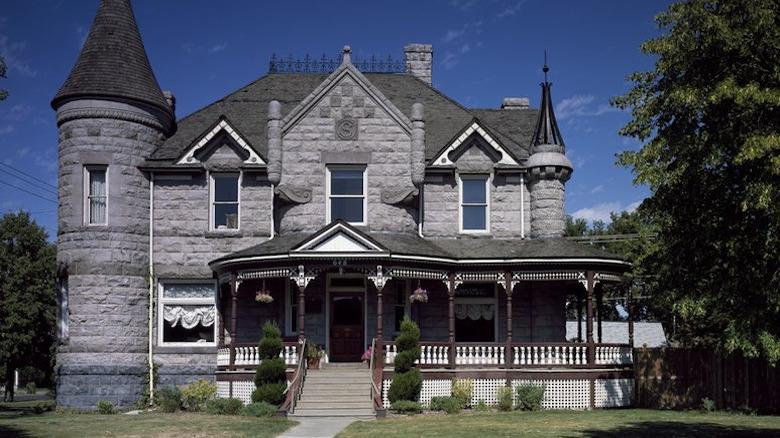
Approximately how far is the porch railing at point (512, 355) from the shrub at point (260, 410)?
385cm

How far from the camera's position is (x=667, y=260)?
16344 mm

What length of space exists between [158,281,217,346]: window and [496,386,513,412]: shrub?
31.6 ft

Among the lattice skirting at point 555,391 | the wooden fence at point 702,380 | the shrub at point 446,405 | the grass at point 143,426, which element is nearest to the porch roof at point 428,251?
the wooden fence at point 702,380

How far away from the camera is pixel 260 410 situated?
73.9ft

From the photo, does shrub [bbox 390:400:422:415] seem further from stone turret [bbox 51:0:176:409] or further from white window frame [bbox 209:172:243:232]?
stone turret [bbox 51:0:176:409]

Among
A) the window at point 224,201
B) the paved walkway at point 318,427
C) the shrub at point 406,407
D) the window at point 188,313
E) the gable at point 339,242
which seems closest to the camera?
the paved walkway at point 318,427

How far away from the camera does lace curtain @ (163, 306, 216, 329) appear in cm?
2794

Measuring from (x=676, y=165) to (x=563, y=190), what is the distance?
523 inches

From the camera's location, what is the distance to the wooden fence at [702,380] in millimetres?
24234

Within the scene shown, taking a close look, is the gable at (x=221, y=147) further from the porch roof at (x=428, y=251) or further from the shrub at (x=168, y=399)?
the shrub at (x=168, y=399)

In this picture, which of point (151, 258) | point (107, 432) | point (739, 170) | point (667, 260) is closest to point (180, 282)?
point (151, 258)

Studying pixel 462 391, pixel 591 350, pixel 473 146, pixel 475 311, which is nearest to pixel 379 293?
pixel 462 391

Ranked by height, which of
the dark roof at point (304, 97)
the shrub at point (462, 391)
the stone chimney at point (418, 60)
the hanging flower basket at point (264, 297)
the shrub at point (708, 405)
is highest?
the stone chimney at point (418, 60)

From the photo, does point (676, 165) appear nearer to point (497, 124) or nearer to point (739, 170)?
point (739, 170)
